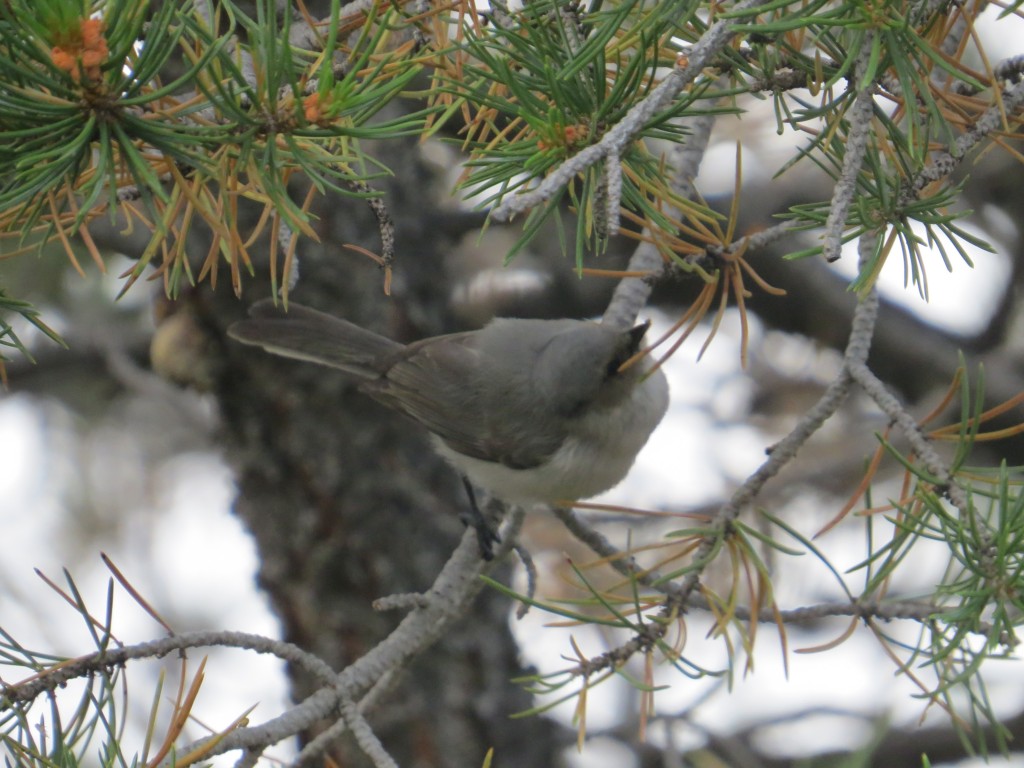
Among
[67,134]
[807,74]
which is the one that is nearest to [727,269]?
[807,74]

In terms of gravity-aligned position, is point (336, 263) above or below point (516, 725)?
above

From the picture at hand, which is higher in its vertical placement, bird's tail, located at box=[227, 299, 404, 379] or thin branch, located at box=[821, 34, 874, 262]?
bird's tail, located at box=[227, 299, 404, 379]

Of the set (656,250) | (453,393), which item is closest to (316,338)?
(453,393)

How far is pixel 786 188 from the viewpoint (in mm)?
3074

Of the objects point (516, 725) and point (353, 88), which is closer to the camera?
point (353, 88)

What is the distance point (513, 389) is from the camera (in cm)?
249

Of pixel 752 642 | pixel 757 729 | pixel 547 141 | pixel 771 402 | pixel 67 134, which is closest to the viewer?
pixel 67 134

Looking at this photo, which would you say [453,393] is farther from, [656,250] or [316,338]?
[656,250]

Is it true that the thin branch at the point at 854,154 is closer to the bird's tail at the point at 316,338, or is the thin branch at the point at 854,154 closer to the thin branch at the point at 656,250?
the thin branch at the point at 656,250

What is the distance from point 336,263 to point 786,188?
134cm

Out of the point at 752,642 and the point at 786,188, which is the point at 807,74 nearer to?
the point at 752,642

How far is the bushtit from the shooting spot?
224cm

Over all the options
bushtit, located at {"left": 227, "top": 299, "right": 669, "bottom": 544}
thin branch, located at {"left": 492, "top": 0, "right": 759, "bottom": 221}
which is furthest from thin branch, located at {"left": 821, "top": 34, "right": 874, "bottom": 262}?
bushtit, located at {"left": 227, "top": 299, "right": 669, "bottom": 544}

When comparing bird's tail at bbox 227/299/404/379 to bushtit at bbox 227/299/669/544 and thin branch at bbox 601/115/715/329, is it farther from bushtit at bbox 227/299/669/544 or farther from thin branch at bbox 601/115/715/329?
thin branch at bbox 601/115/715/329
